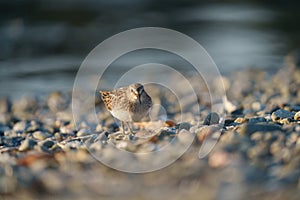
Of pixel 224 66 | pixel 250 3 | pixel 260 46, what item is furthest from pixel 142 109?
pixel 250 3

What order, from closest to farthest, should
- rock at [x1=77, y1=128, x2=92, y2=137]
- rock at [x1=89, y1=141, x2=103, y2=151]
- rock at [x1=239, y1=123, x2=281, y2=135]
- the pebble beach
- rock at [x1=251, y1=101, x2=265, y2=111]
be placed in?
the pebble beach → rock at [x1=239, y1=123, x2=281, y2=135] → rock at [x1=89, y1=141, x2=103, y2=151] → rock at [x1=77, y1=128, x2=92, y2=137] → rock at [x1=251, y1=101, x2=265, y2=111]

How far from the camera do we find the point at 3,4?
2544 cm

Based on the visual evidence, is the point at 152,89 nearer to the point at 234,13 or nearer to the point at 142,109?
the point at 142,109

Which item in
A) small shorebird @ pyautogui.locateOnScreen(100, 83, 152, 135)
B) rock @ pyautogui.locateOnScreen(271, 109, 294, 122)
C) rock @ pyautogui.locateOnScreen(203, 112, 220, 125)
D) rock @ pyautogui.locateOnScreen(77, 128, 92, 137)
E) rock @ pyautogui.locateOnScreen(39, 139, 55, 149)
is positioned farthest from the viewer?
rock @ pyautogui.locateOnScreen(77, 128, 92, 137)

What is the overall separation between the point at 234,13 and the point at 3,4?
8.13 m

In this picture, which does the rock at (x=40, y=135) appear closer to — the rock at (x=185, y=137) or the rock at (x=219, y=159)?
the rock at (x=185, y=137)

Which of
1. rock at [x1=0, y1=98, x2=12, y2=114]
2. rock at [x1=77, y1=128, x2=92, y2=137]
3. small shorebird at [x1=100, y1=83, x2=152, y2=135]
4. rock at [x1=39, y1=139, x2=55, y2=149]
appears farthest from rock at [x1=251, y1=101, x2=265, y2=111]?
rock at [x1=0, y1=98, x2=12, y2=114]

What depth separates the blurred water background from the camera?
17.2 m

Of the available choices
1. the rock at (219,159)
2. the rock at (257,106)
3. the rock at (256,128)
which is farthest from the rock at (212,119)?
the rock at (219,159)

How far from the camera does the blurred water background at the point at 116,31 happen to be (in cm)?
1720

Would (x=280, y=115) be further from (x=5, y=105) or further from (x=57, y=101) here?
(x=5, y=105)

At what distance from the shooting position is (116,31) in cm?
2161

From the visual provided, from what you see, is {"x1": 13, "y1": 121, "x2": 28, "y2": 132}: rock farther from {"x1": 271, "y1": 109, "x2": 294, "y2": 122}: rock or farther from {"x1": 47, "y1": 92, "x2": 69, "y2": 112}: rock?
{"x1": 271, "y1": 109, "x2": 294, "y2": 122}: rock

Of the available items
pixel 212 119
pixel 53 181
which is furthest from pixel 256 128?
pixel 53 181
